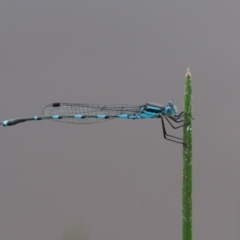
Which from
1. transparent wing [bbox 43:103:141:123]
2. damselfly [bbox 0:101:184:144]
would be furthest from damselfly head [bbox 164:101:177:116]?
transparent wing [bbox 43:103:141:123]

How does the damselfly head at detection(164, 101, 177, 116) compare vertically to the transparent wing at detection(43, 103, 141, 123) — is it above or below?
below

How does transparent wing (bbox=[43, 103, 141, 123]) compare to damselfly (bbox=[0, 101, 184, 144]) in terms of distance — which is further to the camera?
transparent wing (bbox=[43, 103, 141, 123])

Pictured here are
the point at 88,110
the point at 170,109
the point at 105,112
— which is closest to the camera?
the point at 170,109

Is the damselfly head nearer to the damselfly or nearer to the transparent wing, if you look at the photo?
the damselfly

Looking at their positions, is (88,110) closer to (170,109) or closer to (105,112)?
(105,112)

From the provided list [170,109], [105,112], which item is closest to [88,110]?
[105,112]

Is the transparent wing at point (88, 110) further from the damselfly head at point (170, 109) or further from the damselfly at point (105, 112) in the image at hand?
the damselfly head at point (170, 109)

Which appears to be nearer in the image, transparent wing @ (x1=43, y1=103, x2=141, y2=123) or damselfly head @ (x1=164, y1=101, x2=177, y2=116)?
damselfly head @ (x1=164, y1=101, x2=177, y2=116)
